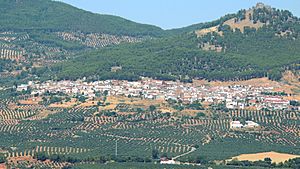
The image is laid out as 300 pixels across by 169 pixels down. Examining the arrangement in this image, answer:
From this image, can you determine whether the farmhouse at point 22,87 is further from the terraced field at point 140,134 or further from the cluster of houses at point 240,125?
the cluster of houses at point 240,125

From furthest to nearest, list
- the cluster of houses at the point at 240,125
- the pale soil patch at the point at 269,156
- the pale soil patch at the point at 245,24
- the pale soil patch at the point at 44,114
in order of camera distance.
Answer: the pale soil patch at the point at 245,24
the pale soil patch at the point at 44,114
the cluster of houses at the point at 240,125
the pale soil patch at the point at 269,156

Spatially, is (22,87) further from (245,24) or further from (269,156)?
(269,156)

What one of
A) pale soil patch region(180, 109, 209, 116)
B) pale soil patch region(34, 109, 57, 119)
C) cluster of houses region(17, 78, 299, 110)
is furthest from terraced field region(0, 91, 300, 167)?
cluster of houses region(17, 78, 299, 110)

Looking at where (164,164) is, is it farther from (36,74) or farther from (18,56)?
(18,56)

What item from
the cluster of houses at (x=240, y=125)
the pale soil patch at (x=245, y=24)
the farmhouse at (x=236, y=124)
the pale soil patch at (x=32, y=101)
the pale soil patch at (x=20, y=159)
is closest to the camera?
the pale soil patch at (x=20, y=159)

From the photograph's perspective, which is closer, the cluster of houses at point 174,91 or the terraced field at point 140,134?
the terraced field at point 140,134

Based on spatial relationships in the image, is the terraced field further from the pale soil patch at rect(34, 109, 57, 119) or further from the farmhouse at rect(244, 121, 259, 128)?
the farmhouse at rect(244, 121, 259, 128)

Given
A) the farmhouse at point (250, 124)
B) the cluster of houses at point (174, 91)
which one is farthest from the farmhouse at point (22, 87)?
the farmhouse at point (250, 124)
